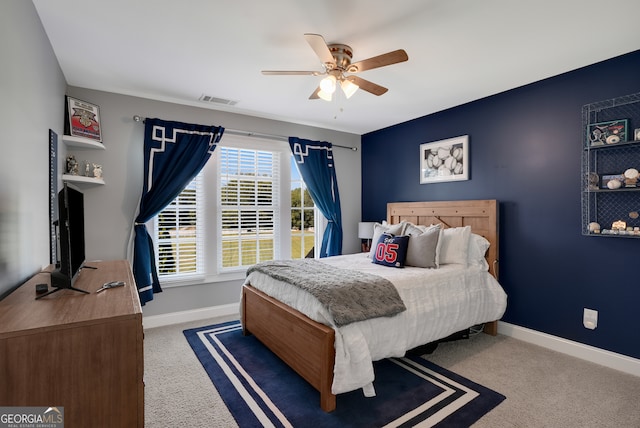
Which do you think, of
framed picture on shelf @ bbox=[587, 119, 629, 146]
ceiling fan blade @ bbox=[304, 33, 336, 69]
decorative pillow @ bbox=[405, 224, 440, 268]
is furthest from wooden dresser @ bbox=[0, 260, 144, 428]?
framed picture on shelf @ bbox=[587, 119, 629, 146]

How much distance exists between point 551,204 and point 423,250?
4.22ft

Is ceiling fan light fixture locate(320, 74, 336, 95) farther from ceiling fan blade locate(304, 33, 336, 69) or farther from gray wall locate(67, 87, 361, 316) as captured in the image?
gray wall locate(67, 87, 361, 316)

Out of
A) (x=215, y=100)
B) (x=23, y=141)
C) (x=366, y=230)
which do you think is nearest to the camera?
(x=23, y=141)

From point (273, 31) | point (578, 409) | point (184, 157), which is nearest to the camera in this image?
point (578, 409)

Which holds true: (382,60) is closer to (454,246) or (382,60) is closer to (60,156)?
(454,246)

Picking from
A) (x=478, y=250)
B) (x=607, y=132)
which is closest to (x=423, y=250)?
(x=478, y=250)

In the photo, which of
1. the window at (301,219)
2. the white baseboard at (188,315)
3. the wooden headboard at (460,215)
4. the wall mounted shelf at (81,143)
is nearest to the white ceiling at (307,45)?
the wall mounted shelf at (81,143)

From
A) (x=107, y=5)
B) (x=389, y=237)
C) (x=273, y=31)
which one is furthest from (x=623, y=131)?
(x=107, y=5)

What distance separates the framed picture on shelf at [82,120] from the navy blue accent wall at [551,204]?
154 inches

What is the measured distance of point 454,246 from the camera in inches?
128

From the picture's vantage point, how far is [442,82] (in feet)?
10.1

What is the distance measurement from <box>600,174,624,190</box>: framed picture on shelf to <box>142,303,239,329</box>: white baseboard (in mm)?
3988

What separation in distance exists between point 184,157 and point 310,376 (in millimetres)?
2720

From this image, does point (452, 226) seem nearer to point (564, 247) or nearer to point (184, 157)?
point (564, 247)
